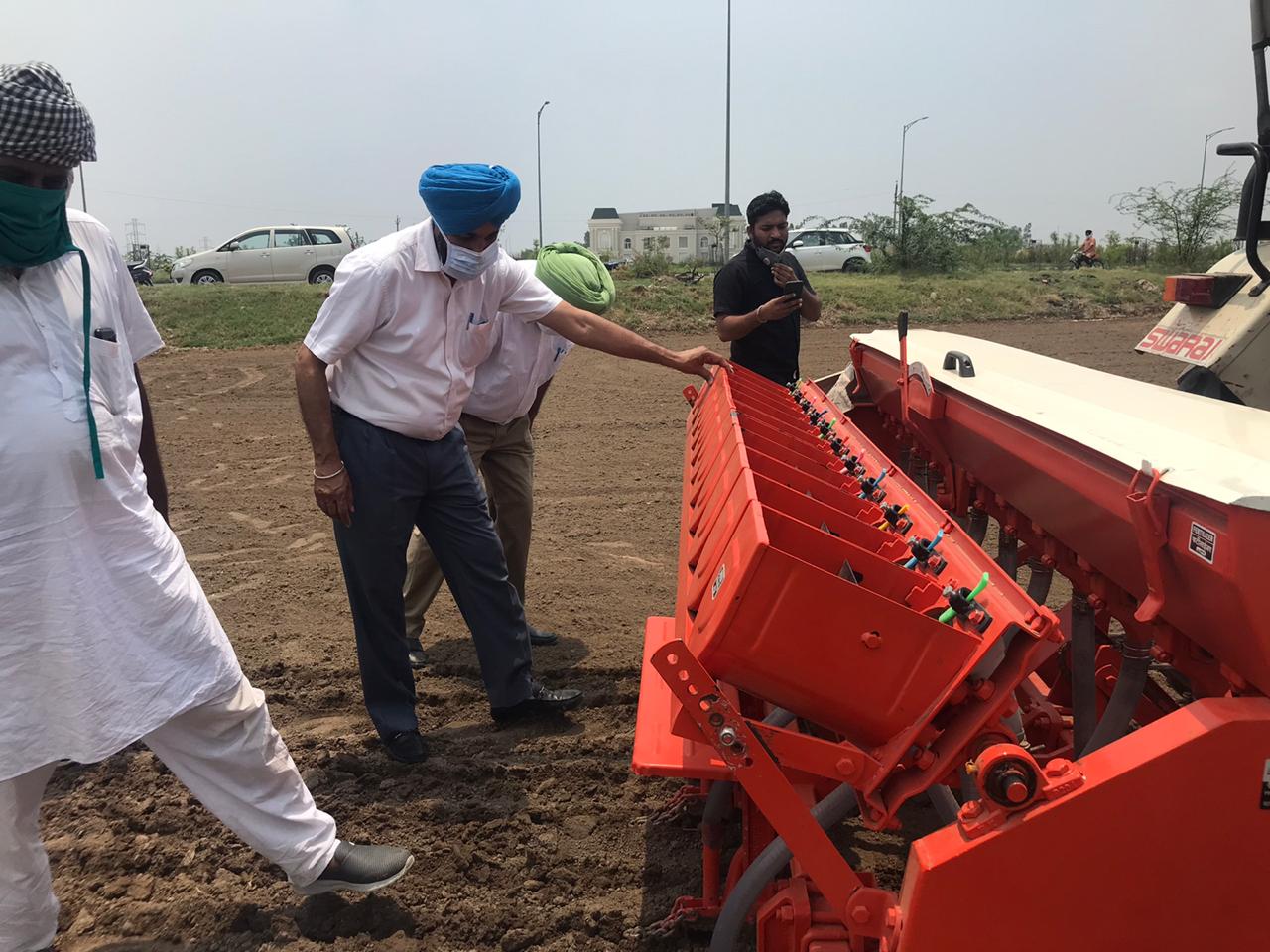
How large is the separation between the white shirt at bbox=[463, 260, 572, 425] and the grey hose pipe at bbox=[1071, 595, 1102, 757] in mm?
2154

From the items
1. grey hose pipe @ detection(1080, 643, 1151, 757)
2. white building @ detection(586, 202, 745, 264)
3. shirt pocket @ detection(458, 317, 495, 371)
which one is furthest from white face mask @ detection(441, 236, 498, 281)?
white building @ detection(586, 202, 745, 264)

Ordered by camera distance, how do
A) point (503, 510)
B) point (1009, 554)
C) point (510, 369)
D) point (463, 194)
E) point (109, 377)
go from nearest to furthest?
1. point (109, 377)
2. point (463, 194)
3. point (1009, 554)
4. point (510, 369)
5. point (503, 510)

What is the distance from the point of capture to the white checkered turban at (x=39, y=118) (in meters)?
1.94

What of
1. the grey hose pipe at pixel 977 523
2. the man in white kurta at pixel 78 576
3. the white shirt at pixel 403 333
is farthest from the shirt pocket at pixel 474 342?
the grey hose pipe at pixel 977 523

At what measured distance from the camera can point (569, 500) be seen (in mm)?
6508

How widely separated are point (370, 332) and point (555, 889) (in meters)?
1.74

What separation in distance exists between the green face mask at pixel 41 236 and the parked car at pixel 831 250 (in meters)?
22.9

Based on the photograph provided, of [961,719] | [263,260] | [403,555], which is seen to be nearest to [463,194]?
[403,555]

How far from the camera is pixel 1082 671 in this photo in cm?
254

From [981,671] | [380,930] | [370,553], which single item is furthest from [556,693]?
[981,671]

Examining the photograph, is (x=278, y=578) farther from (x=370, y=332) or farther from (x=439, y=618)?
(x=370, y=332)

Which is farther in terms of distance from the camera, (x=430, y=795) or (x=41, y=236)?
(x=430, y=795)

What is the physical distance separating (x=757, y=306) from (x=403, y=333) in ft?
6.40

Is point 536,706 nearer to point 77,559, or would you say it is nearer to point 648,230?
point 77,559
